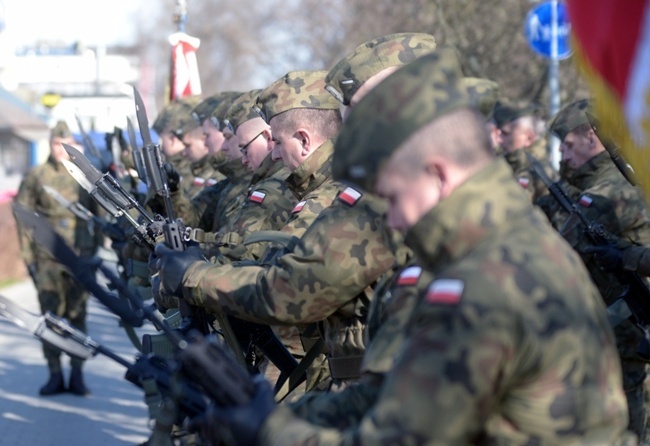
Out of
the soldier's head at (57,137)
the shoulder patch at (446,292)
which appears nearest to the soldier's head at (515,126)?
the soldier's head at (57,137)

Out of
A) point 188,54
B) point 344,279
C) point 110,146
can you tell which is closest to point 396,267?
point 344,279

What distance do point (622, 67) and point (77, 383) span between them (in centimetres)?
840

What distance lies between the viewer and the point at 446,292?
2473 millimetres

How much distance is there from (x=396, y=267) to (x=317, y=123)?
62.5 inches

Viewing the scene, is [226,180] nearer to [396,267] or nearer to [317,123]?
[317,123]

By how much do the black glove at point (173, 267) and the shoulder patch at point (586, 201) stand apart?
10.2 ft

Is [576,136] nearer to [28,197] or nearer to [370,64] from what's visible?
[370,64]

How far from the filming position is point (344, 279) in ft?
13.0

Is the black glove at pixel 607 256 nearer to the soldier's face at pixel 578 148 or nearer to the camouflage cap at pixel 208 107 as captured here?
the soldier's face at pixel 578 148

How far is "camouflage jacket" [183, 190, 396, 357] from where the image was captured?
3.94m

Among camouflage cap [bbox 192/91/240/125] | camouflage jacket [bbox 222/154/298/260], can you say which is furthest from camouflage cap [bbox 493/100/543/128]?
camouflage jacket [bbox 222/154/298/260]

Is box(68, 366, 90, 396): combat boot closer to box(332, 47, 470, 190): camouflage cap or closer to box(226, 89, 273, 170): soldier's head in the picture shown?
box(226, 89, 273, 170): soldier's head

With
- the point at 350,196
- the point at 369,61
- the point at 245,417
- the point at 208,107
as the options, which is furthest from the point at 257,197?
the point at 208,107

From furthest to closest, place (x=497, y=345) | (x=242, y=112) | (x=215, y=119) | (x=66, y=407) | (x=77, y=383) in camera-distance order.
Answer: (x=77, y=383), (x=66, y=407), (x=215, y=119), (x=242, y=112), (x=497, y=345)
